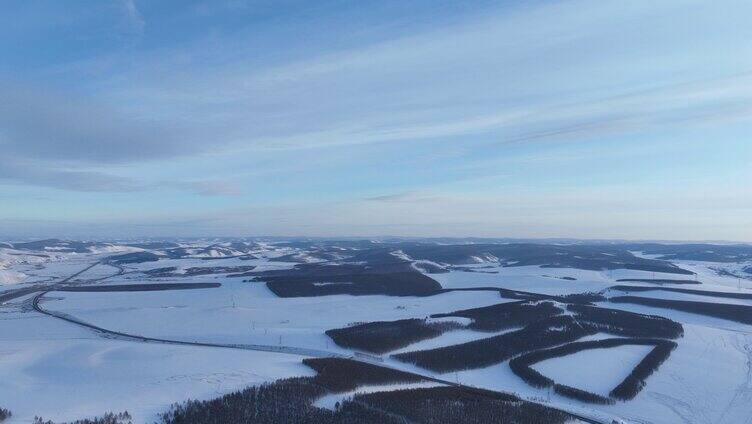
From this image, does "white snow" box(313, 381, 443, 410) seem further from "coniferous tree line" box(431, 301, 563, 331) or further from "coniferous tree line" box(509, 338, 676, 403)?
"coniferous tree line" box(431, 301, 563, 331)

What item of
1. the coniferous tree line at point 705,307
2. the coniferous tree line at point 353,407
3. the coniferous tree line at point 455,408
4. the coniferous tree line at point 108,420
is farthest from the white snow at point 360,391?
the coniferous tree line at point 705,307

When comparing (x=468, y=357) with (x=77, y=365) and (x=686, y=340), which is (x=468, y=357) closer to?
(x=686, y=340)

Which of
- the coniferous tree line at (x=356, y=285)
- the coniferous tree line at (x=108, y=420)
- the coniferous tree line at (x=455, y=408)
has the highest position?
the coniferous tree line at (x=356, y=285)

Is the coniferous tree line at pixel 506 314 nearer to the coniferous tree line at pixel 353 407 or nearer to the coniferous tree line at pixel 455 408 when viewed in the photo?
the coniferous tree line at pixel 353 407

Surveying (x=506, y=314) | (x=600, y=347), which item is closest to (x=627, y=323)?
(x=506, y=314)

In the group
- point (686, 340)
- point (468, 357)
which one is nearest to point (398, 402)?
point (468, 357)

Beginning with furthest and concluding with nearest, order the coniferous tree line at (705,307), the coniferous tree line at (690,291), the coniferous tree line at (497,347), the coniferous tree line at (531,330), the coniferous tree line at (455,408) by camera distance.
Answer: the coniferous tree line at (690,291) → the coniferous tree line at (705,307) → the coniferous tree line at (531,330) → the coniferous tree line at (497,347) → the coniferous tree line at (455,408)

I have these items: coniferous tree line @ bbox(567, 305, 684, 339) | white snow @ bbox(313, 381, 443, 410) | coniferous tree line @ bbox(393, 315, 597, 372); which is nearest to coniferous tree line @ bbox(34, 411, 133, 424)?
white snow @ bbox(313, 381, 443, 410)

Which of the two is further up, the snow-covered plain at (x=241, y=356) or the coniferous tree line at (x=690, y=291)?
the coniferous tree line at (x=690, y=291)
